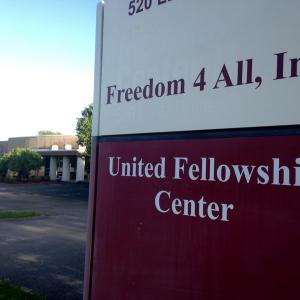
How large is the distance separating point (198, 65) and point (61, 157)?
48.7m

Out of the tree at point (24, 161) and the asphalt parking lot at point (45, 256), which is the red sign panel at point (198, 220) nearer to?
the asphalt parking lot at point (45, 256)

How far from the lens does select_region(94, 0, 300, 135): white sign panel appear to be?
1.69 m

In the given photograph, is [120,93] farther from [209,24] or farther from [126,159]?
[209,24]

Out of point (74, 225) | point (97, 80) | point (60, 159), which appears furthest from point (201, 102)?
point (60, 159)

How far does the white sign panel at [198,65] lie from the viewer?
5.55 ft

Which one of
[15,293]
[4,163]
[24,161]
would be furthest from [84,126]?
[15,293]

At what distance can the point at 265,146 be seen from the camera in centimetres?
168

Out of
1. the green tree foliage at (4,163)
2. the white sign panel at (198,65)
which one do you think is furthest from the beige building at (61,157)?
the white sign panel at (198,65)

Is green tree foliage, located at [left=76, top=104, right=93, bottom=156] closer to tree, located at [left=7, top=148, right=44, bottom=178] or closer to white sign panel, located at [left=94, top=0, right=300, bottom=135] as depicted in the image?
tree, located at [left=7, top=148, right=44, bottom=178]

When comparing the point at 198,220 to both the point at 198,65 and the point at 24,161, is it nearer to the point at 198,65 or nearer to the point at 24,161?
the point at 198,65

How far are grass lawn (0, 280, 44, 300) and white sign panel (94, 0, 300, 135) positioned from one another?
13.7ft

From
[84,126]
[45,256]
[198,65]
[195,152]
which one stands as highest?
[84,126]

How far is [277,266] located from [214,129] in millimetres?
619

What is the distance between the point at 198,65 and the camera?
77.0 inches
